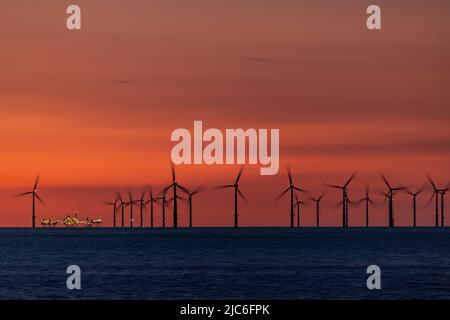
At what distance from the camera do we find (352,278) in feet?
363

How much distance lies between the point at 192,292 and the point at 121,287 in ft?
34.6

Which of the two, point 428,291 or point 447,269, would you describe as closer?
point 428,291

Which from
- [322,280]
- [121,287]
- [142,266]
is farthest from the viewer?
[142,266]

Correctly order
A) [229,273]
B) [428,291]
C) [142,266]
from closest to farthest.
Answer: [428,291]
[229,273]
[142,266]

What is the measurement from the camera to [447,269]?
428ft

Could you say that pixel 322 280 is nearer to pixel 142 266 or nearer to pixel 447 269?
pixel 447 269
